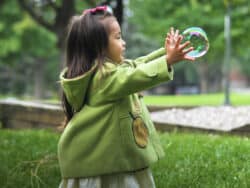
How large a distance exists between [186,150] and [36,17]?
8.92 metres

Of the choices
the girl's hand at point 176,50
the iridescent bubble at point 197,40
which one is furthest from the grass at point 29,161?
the girl's hand at point 176,50

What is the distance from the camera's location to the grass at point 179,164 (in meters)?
3.66

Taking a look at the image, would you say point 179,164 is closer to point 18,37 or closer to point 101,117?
point 101,117

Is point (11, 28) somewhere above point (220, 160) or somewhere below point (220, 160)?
below

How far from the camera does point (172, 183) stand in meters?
3.64

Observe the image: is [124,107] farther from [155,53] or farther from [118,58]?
[155,53]

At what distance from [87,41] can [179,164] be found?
5.83 feet

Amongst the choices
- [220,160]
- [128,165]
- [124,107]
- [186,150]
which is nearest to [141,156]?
[128,165]

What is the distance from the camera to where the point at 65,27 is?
1171 centimetres

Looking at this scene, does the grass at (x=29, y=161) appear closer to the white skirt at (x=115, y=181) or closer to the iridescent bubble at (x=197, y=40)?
the white skirt at (x=115, y=181)

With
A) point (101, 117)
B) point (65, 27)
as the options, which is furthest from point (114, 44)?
point (65, 27)

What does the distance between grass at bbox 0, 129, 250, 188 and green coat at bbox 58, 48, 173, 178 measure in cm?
110

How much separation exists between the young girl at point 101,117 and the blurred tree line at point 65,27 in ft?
16.5

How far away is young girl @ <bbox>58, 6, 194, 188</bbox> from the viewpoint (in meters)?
2.56
